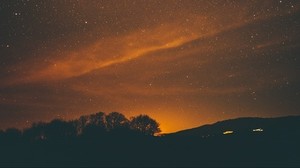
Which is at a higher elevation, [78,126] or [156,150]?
[78,126]

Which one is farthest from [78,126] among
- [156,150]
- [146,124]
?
[156,150]

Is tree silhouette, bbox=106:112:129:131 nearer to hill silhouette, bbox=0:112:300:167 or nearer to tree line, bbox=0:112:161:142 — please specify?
tree line, bbox=0:112:161:142

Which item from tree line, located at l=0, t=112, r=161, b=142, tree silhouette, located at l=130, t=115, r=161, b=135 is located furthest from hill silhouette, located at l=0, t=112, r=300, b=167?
tree silhouette, located at l=130, t=115, r=161, b=135

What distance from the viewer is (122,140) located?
7125cm

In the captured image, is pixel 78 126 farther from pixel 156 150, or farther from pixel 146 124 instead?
pixel 156 150

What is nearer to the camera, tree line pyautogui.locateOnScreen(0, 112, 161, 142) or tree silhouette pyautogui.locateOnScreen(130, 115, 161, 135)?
tree line pyautogui.locateOnScreen(0, 112, 161, 142)

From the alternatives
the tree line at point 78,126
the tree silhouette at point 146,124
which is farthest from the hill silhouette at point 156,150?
the tree silhouette at point 146,124

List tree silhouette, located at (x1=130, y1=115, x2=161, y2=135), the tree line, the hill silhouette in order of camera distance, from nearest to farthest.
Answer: the hill silhouette < the tree line < tree silhouette, located at (x1=130, y1=115, x2=161, y2=135)

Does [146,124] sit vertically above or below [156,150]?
above

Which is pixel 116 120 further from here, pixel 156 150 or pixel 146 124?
pixel 156 150

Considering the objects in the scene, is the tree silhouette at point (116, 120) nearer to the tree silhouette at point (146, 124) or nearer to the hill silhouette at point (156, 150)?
the tree silhouette at point (146, 124)

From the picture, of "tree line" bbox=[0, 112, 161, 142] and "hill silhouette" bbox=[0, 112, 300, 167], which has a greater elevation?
"tree line" bbox=[0, 112, 161, 142]

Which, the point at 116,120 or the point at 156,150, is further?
the point at 116,120

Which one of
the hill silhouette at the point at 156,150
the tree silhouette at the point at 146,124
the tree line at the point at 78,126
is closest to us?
the hill silhouette at the point at 156,150
